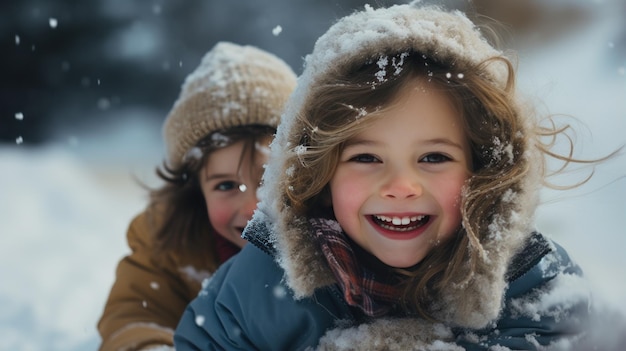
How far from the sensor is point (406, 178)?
1.22m

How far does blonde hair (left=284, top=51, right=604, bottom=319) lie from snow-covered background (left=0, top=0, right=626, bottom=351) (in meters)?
0.13

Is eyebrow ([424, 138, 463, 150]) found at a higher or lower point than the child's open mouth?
higher

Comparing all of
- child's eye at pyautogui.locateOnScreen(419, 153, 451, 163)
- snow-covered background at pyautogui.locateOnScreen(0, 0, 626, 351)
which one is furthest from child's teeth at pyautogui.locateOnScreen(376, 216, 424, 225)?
snow-covered background at pyautogui.locateOnScreen(0, 0, 626, 351)

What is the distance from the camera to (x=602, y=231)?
2.52 metres

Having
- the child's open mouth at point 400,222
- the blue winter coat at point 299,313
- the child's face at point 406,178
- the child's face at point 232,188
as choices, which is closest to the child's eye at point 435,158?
the child's face at point 406,178

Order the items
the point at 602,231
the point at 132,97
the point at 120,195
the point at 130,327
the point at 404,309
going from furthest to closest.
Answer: the point at 132,97 → the point at 120,195 → the point at 602,231 → the point at 130,327 → the point at 404,309

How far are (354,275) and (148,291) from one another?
0.95 m

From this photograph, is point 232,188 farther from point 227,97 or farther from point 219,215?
point 227,97

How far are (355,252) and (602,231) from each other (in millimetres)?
1488

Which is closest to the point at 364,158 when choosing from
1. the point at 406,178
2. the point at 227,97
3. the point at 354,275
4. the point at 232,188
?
the point at 406,178

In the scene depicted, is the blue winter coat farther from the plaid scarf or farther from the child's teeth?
the child's teeth

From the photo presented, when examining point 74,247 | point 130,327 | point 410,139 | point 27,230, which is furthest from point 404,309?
point 27,230

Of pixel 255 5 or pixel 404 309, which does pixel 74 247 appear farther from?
pixel 404 309

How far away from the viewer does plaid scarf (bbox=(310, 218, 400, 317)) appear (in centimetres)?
131
